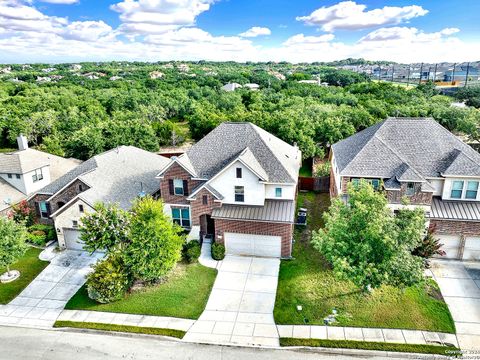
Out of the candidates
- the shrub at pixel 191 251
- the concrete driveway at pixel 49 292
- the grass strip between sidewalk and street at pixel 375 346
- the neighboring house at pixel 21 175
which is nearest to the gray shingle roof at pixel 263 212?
the shrub at pixel 191 251

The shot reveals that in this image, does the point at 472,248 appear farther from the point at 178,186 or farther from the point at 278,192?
the point at 178,186

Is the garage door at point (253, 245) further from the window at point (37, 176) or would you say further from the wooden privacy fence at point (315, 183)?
the window at point (37, 176)

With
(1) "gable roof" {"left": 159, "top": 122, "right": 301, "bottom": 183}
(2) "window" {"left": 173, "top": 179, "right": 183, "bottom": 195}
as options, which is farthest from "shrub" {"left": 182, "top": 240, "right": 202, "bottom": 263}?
(1) "gable roof" {"left": 159, "top": 122, "right": 301, "bottom": 183}

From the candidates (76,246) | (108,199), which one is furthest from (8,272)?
(108,199)

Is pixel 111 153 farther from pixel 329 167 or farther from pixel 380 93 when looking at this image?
pixel 380 93

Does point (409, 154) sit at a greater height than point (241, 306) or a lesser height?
greater

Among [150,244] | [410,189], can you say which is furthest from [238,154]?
[410,189]
